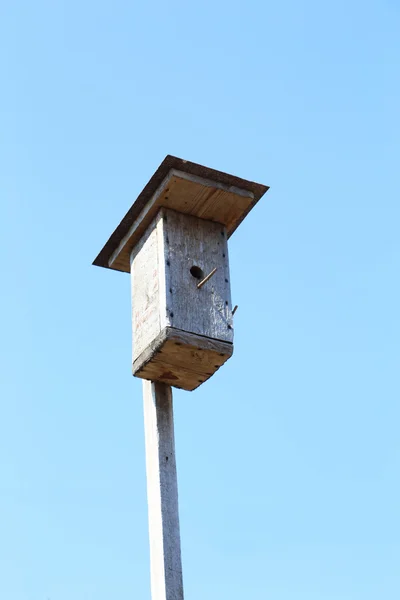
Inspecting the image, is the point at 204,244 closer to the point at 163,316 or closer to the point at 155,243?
the point at 155,243

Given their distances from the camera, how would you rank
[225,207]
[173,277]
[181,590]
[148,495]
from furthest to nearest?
[225,207] → [173,277] → [148,495] → [181,590]

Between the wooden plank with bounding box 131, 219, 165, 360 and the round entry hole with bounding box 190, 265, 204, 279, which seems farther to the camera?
the round entry hole with bounding box 190, 265, 204, 279

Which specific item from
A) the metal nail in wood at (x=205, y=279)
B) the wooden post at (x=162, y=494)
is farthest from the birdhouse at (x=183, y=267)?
the wooden post at (x=162, y=494)

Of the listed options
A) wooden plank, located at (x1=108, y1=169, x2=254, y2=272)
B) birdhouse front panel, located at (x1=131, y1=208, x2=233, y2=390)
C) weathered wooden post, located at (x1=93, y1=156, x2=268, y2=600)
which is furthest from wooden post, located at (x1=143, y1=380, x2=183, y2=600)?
wooden plank, located at (x1=108, y1=169, x2=254, y2=272)

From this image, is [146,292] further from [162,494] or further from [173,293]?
[162,494]

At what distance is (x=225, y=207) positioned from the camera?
194 inches

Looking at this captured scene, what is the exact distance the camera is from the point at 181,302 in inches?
180

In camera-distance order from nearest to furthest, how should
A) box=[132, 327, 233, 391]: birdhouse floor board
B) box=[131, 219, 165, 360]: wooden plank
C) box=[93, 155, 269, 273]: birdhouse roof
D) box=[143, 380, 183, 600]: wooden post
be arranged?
box=[143, 380, 183, 600]: wooden post → box=[132, 327, 233, 391]: birdhouse floor board → box=[131, 219, 165, 360]: wooden plank → box=[93, 155, 269, 273]: birdhouse roof

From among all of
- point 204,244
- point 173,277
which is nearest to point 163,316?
point 173,277

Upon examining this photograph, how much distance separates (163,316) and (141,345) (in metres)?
0.24

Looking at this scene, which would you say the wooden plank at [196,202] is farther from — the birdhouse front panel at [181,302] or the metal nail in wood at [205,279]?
the metal nail in wood at [205,279]

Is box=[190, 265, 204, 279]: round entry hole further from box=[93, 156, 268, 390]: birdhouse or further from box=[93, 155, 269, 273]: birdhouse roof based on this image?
box=[93, 155, 269, 273]: birdhouse roof

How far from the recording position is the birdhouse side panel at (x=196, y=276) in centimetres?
455

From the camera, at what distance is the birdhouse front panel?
450 centimetres
